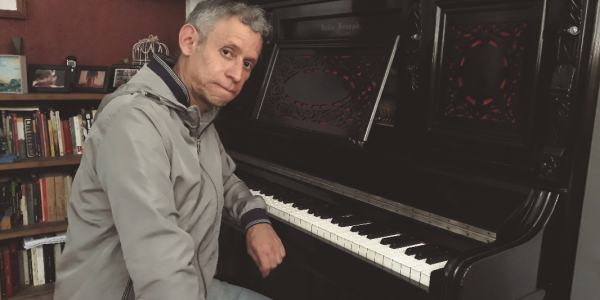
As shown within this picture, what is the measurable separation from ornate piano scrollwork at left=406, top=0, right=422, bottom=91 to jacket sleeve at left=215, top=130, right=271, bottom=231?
68 centimetres

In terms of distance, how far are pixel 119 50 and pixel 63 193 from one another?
3.36 feet

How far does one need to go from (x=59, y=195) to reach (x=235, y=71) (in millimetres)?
1997

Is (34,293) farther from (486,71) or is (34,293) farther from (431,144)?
(486,71)

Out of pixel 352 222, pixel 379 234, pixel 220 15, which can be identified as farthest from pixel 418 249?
pixel 220 15

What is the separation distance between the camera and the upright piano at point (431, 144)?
115 cm

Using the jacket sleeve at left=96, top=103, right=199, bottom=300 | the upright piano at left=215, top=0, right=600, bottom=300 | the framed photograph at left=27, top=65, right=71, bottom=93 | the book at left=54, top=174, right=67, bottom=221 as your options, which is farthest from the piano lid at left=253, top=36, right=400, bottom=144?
the book at left=54, top=174, right=67, bottom=221

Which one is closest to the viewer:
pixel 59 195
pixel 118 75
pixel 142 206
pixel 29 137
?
pixel 142 206

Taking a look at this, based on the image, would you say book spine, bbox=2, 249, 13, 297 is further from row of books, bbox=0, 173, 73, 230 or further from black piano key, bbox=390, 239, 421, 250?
black piano key, bbox=390, 239, 421, 250

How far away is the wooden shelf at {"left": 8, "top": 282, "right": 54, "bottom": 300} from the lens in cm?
262

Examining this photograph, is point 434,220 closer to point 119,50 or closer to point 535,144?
point 535,144

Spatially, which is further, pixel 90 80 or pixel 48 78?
pixel 90 80

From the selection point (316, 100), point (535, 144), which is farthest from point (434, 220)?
point (316, 100)

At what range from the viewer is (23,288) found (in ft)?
8.81

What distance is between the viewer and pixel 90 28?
9.61 ft
